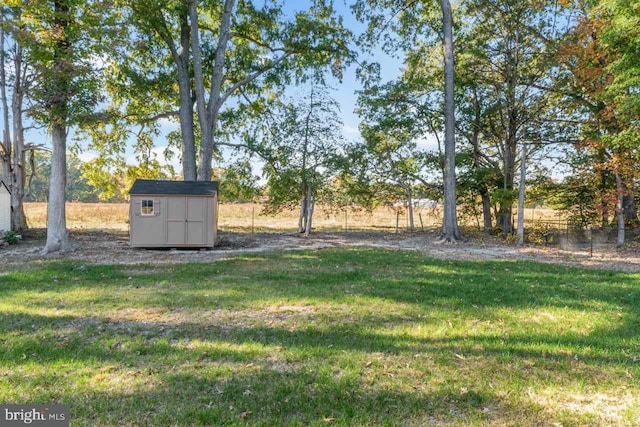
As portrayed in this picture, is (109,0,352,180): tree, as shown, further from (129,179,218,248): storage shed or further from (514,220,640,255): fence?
(514,220,640,255): fence

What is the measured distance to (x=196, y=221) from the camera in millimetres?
11898

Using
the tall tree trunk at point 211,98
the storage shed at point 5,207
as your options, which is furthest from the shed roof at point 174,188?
the storage shed at point 5,207

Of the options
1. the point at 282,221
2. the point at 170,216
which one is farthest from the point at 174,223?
the point at 282,221

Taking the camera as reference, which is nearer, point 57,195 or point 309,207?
point 57,195

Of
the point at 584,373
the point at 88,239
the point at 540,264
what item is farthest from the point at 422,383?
the point at 88,239

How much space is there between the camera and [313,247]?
12.3 meters

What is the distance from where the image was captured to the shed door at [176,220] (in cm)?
1175

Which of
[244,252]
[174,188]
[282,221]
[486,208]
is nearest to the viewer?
[244,252]

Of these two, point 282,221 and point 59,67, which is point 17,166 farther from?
point 282,221

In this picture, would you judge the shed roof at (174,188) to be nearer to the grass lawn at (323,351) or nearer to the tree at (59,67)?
the tree at (59,67)

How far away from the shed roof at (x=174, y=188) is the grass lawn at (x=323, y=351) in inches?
211

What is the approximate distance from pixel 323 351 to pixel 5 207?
55.6 feet

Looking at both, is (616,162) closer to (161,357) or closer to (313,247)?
(313,247)

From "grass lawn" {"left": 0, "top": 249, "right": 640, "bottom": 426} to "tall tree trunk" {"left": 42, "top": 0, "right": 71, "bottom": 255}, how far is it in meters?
4.70
